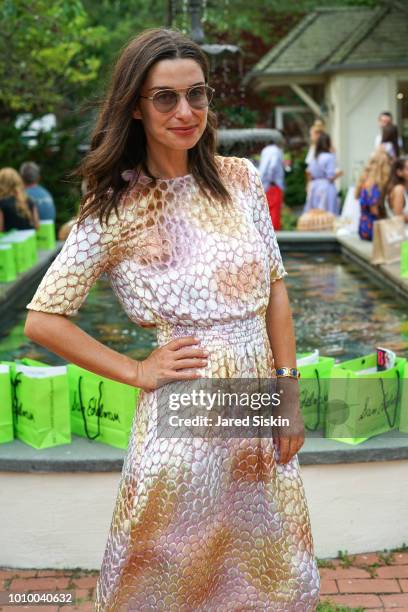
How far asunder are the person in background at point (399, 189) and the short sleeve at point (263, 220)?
381 inches

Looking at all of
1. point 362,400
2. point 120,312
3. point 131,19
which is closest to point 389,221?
point 120,312

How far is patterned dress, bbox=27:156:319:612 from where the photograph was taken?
248 cm

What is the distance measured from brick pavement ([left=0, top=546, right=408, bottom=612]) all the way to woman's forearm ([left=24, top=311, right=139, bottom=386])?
1593mm

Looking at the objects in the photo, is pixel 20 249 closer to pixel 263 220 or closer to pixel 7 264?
pixel 7 264

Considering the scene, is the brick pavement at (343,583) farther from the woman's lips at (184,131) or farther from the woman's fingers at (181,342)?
the woman's lips at (184,131)

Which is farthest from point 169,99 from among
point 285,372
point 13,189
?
point 13,189

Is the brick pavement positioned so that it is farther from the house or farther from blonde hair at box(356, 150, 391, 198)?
the house

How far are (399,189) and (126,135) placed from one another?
400 inches

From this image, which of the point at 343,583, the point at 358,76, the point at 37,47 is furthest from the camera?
the point at 358,76

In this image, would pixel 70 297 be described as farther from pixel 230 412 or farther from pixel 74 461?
pixel 74 461

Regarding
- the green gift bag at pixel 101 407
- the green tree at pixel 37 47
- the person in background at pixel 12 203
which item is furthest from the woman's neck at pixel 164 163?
the person in background at pixel 12 203

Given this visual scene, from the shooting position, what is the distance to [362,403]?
4438 millimetres

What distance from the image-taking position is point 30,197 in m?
14.3

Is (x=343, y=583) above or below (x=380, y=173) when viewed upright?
below
